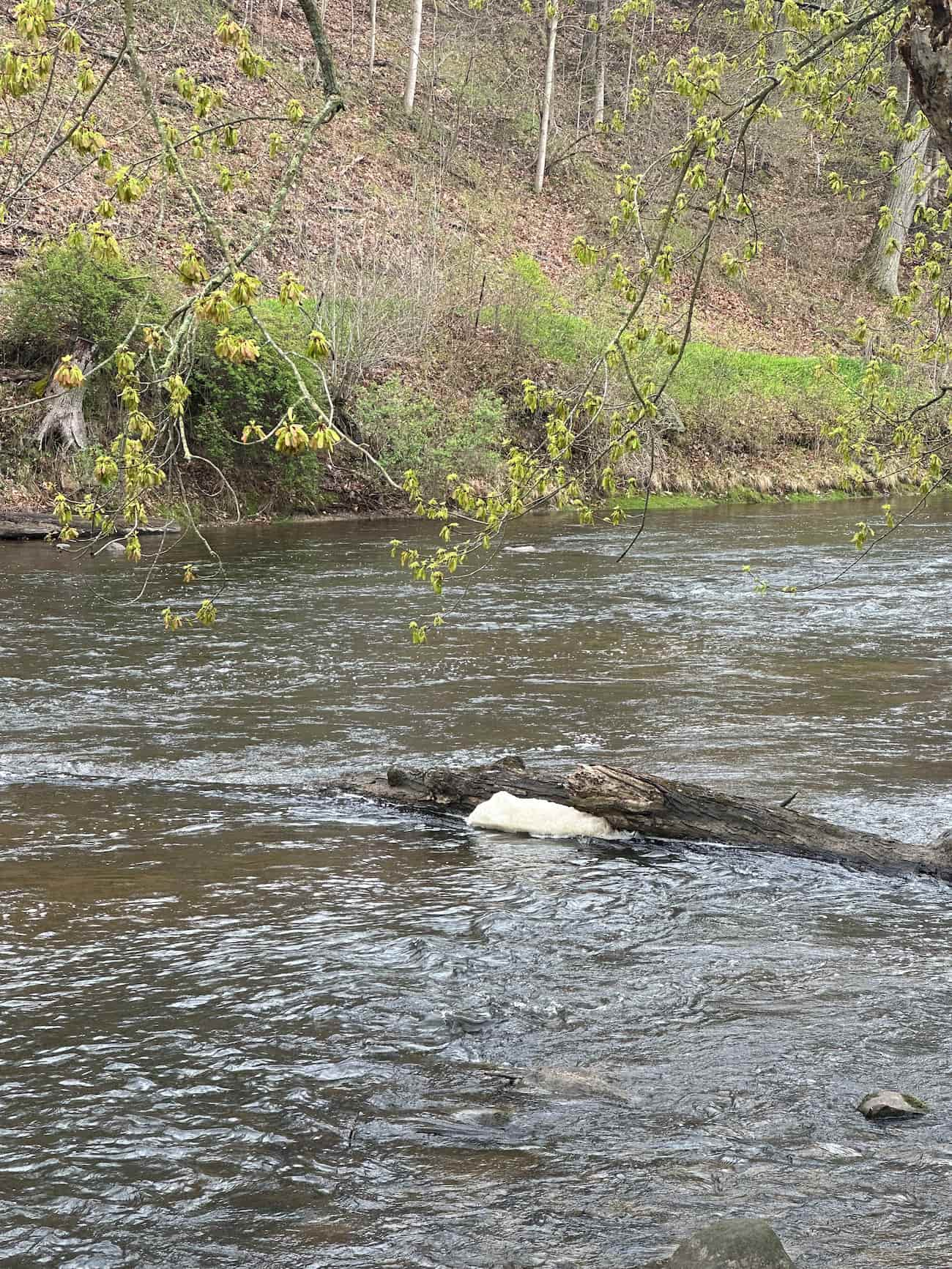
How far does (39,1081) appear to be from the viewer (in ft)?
16.7

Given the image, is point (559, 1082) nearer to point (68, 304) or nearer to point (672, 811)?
point (672, 811)

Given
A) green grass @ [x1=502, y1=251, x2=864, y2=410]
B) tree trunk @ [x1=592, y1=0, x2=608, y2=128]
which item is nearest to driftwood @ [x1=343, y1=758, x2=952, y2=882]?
green grass @ [x1=502, y1=251, x2=864, y2=410]

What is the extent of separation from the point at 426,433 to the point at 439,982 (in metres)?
22.7

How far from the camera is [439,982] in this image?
241 inches

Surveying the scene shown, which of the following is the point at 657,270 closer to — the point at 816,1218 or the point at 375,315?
the point at 816,1218

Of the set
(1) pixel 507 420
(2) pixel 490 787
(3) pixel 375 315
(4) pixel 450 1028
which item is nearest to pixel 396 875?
(2) pixel 490 787

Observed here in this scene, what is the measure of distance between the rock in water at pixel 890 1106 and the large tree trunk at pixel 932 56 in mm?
3804

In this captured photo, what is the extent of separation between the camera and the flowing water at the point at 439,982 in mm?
4270

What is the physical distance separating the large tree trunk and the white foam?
4.43m

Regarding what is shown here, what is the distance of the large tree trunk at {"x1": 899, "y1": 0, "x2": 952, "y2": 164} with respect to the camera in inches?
212

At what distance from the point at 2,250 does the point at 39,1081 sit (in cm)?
2445

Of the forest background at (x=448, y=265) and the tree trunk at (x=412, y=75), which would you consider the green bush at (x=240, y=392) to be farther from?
the tree trunk at (x=412, y=75)

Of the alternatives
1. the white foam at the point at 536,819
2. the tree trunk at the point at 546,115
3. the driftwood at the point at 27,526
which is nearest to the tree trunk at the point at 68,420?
the driftwood at the point at 27,526

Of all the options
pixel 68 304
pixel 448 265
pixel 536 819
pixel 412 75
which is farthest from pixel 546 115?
pixel 536 819
